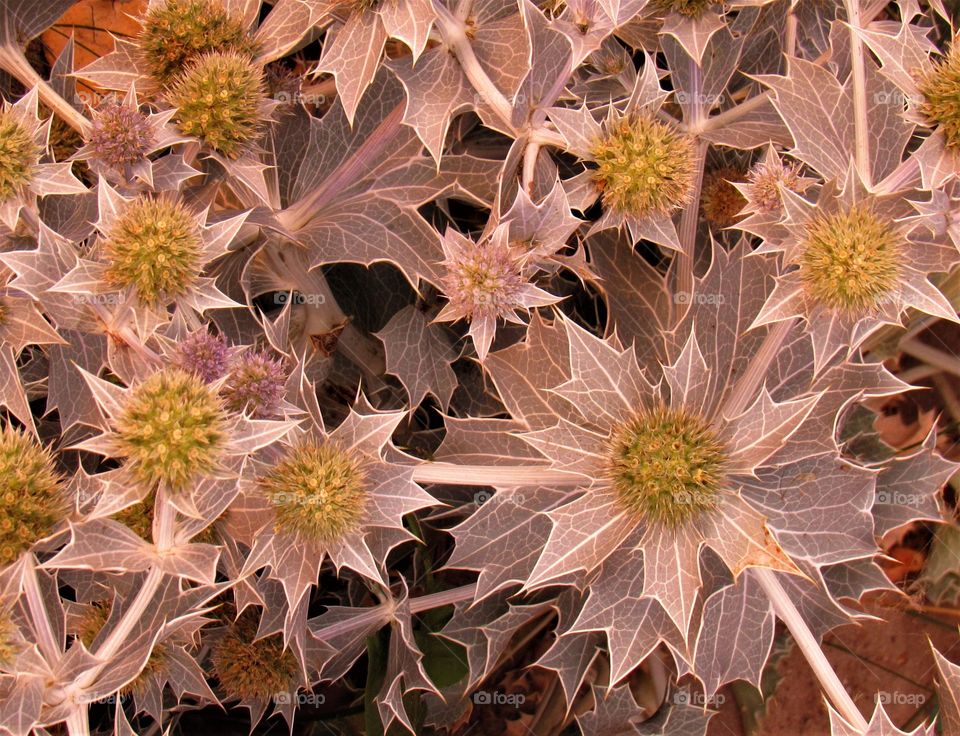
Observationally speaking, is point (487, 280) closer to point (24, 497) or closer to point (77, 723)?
point (24, 497)

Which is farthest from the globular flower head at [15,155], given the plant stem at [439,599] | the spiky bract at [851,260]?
the spiky bract at [851,260]

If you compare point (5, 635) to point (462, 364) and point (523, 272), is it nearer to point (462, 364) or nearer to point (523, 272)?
point (523, 272)

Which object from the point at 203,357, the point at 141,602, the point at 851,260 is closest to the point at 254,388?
the point at 203,357

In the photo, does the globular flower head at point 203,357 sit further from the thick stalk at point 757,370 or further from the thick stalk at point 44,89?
the thick stalk at point 757,370

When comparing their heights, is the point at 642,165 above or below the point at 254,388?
above

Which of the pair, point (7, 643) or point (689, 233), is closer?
point (7, 643)

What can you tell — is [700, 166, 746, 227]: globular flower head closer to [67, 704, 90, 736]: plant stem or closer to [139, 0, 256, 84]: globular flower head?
[139, 0, 256, 84]: globular flower head
